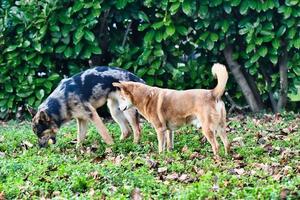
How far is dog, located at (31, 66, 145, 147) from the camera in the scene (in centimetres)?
991

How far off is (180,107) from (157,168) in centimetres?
126

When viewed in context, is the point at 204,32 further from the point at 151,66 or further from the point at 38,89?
the point at 38,89

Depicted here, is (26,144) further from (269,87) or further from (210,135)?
(269,87)

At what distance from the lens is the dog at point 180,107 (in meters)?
8.41

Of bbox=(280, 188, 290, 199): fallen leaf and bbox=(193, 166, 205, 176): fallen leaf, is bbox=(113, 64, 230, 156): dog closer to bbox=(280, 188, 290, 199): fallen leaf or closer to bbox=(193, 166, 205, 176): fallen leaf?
bbox=(193, 166, 205, 176): fallen leaf

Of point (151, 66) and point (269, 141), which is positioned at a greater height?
point (151, 66)

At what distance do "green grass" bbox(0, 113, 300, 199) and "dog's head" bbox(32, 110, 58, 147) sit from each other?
0.16 m

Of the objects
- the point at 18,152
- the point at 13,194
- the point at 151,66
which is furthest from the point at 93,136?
the point at 13,194

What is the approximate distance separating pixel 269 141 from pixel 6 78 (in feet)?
18.3

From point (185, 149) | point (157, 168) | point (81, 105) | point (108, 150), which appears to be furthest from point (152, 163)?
point (81, 105)

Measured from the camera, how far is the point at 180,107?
873cm

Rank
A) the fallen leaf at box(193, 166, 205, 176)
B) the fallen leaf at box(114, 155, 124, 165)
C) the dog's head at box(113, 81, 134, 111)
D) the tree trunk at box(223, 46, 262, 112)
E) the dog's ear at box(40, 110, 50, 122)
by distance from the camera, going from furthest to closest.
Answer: the tree trunk at box(223, 46, 262, 112) < the dog's ear at box(40, 110, 50, 122) < the dog's head at box(113, 81, 134, 111) < the fallen leaf at box(114, 155, 124, 165) < the fallen leaf at box(193, 166, 205, 176)

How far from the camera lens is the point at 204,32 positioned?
12273 millimetres

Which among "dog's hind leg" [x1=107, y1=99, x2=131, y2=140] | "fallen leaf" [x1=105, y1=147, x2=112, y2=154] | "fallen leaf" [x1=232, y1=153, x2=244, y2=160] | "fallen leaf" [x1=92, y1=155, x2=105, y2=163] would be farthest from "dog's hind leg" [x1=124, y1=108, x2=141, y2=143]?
"fallen leaf" [x1=232, y1=153, x2=244, y2=160]
